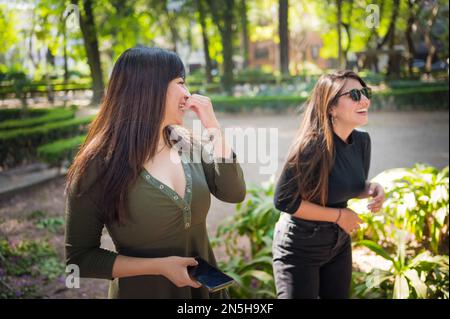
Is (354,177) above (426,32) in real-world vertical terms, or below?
below

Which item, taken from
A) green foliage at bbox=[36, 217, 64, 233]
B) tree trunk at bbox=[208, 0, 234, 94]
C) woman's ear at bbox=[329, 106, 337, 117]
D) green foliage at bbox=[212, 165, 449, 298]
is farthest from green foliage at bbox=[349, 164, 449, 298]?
tree trunk at bbox=[208, 0, 234, 94]

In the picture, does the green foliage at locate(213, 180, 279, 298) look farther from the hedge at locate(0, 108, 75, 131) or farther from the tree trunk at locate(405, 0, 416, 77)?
the tree trunk at locate(405, 0, 416, 77)

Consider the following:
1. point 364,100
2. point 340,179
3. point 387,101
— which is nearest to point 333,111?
point 364,100

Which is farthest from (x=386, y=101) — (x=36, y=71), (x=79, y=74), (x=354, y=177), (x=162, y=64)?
(x=162, y=64)

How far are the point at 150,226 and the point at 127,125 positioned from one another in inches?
9.8

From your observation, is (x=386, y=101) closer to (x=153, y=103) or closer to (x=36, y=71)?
(x=36, y=71)

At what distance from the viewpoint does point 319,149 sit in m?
1.70

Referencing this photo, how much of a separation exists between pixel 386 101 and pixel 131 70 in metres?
6.29

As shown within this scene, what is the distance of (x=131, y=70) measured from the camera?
3.63 ft

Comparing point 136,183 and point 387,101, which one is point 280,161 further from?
point 136,183

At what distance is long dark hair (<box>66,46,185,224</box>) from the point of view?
1091 millimetres

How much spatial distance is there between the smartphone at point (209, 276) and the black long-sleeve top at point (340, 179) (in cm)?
61
